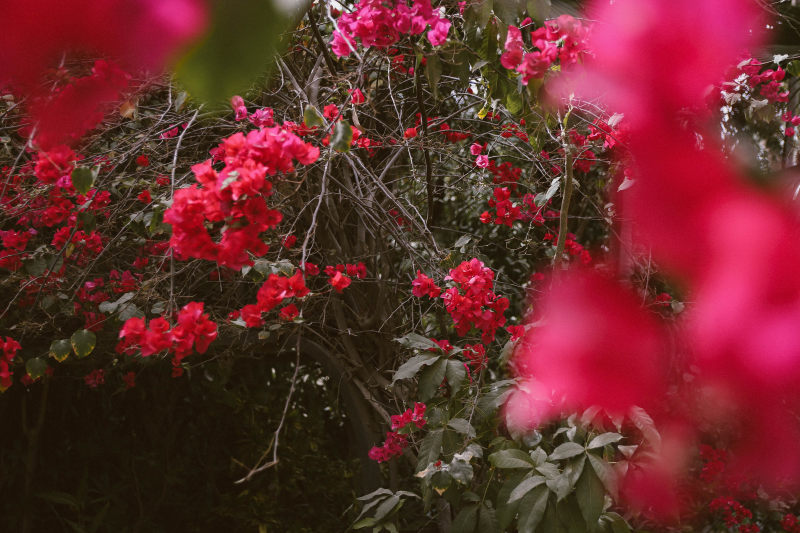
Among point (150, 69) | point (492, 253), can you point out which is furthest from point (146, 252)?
point (150, 69)

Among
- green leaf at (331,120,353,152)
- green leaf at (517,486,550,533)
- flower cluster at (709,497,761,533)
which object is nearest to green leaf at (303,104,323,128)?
green leaf at (331,120,353,152)

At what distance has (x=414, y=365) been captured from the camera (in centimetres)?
161

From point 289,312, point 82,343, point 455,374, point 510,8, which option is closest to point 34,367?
point 82,343

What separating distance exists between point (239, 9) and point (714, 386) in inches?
8.7

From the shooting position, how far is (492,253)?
10.8 ft

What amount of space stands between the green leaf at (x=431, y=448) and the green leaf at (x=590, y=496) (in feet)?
1.20

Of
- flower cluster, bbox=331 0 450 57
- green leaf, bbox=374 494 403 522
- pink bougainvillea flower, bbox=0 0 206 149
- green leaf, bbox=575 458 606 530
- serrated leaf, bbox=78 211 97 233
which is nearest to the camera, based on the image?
pink bougainvillea flower, bbox=0 0 206 149

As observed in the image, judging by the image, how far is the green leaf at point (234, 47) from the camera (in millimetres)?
219

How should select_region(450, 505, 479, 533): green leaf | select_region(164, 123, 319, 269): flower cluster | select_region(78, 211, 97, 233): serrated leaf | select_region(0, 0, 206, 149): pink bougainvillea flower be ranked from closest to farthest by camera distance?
select_region(0, 0, 206, 149): pink bougainvillea flower < select_region(164, 123, 319, 269): flower cluster < select_region(78, 211, 97, 233): serrated leaf < select_region(450, 505, 479, 533): green leaf

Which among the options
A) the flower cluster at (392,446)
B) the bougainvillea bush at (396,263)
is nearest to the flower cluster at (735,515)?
the bougainvillea bush at (396,263)

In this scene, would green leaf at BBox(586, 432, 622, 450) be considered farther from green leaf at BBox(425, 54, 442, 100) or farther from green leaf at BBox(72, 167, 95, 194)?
green leaf at BBox(72, 167, 95, 194)

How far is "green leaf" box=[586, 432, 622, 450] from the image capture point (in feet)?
4.50

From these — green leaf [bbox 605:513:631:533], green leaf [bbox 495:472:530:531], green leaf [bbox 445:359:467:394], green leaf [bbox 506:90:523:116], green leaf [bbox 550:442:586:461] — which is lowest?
green leaf [bbox 605:513:631:533]

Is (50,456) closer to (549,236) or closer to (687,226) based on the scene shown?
(549,236)
